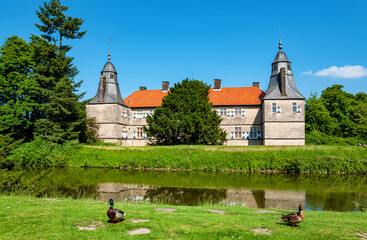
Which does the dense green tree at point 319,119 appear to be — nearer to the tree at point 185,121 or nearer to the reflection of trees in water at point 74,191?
the tree at point 185,121

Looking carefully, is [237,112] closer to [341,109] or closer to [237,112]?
[237,112]

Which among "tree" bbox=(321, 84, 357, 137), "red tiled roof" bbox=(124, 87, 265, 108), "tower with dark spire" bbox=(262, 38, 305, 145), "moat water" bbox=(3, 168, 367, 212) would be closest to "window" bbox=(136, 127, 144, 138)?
"red tiled roof" bbox=(124, 87, 265, 108)

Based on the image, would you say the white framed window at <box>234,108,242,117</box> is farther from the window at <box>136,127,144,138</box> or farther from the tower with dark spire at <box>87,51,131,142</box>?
the tower with dark spire at <box>87,51,131,142</box>

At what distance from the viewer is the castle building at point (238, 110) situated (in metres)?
31.1

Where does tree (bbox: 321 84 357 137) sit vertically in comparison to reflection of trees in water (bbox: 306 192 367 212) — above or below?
above

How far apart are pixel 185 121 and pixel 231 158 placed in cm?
777

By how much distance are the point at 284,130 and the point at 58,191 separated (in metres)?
24.4

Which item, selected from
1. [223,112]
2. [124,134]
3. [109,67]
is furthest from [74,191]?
[223,112]

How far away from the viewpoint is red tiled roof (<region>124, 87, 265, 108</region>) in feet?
119

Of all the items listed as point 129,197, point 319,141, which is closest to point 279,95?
point 319,141

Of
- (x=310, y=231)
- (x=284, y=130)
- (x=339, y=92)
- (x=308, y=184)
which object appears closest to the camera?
(x=310, y=231)

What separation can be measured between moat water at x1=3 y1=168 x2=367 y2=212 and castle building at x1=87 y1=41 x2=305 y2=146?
10.7 meters

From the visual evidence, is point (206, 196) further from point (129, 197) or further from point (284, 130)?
point (284, 130)

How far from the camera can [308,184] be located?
1766 centimetres
